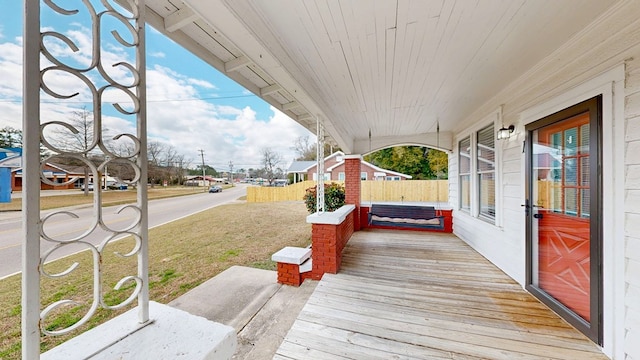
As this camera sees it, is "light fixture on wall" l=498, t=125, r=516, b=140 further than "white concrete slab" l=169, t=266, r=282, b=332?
Yes

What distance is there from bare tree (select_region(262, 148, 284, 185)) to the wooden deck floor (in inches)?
989

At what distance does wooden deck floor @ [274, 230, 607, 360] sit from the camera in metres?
1.77

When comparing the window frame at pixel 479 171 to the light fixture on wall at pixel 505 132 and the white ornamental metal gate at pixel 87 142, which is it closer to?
the light fixture on wall at pixel 505 132

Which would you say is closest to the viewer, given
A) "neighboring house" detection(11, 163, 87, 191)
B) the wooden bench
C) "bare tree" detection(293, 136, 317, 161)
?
"neighboring house" detection(11, 163, 87, 191)

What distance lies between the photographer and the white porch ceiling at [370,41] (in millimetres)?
1469

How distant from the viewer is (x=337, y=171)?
17875mm

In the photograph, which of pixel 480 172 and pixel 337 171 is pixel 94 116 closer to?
pixel 480 172

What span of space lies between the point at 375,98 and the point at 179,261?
193 inches

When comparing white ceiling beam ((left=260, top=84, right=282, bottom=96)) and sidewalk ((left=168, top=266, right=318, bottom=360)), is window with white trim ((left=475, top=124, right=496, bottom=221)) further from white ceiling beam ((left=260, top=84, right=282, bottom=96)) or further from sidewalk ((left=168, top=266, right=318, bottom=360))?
white ceiling beam ((left=260, top=84, right=282, bottom=96))

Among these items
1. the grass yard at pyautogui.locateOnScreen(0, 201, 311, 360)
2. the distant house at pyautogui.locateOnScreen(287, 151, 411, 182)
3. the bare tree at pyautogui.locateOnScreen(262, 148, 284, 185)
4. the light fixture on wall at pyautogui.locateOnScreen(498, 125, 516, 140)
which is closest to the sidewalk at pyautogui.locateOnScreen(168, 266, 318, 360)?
the grass yard at pyautogui.locateOnScreen(0, 201, 311, 360)

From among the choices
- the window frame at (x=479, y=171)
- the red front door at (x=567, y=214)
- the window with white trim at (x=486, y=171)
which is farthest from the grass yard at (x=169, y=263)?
the window with white trim at (x=486, y=171)

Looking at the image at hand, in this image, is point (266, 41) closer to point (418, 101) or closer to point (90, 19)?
point (90, 19)

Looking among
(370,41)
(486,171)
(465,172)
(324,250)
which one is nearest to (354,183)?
(465,172)

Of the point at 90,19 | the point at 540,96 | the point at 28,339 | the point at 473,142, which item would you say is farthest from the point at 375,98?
the point at 28,339
